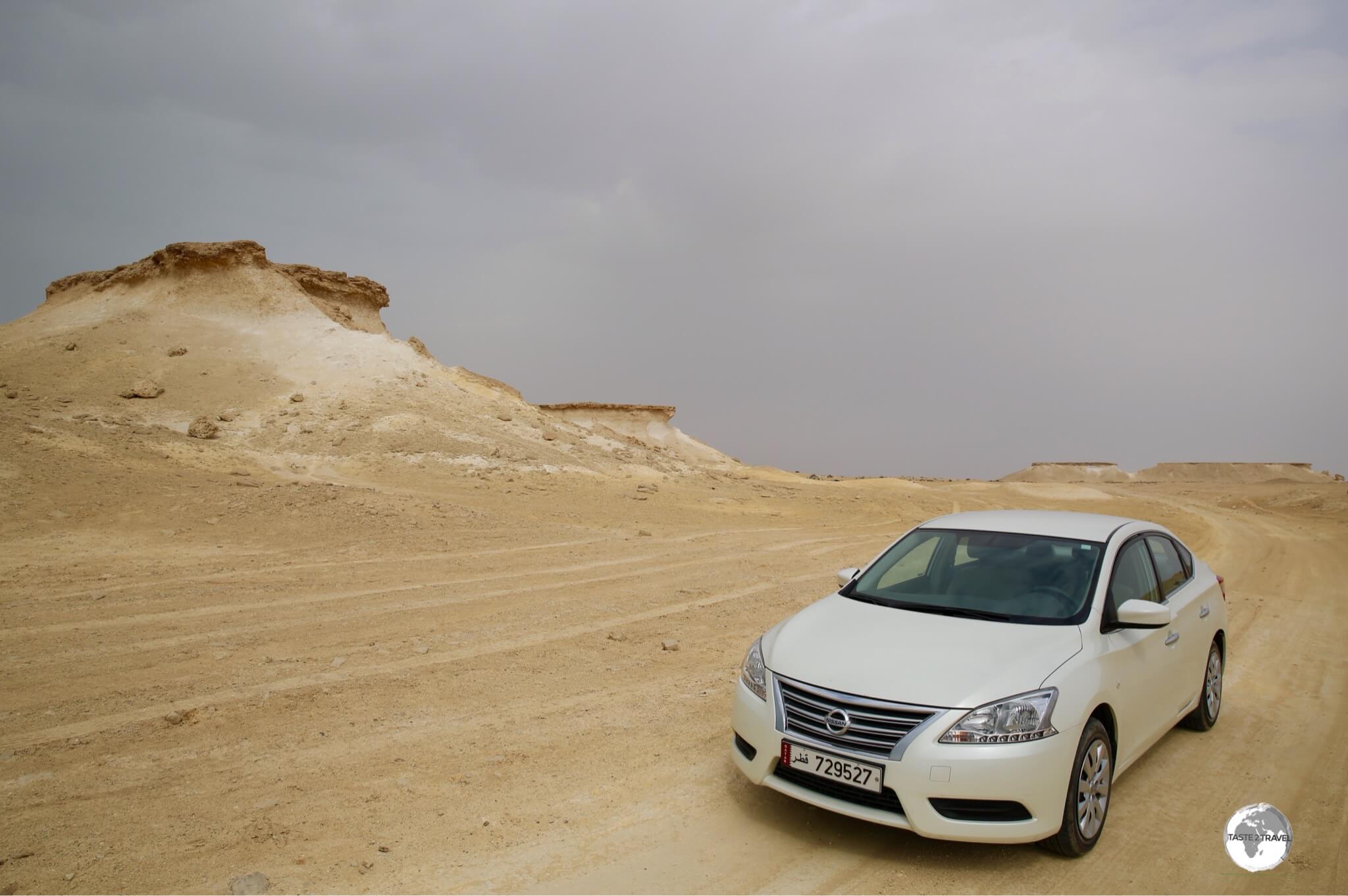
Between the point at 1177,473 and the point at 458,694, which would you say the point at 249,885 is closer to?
the point at 458,694

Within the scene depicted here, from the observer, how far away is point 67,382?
25391 millimetres

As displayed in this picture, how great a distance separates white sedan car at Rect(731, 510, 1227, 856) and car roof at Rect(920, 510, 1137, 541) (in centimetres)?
2

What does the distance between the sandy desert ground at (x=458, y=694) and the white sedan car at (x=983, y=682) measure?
332 millimetres

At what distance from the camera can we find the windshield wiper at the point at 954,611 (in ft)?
14.4

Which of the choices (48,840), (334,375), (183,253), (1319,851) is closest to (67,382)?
(334,375)

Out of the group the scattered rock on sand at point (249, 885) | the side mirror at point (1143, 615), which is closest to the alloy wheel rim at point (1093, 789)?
the side mirror at point (1143, 615)

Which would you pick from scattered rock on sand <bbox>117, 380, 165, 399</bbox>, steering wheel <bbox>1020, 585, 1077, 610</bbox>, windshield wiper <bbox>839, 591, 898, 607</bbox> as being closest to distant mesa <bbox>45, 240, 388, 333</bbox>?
scattered rock on sand <bbox>117, 380, 165, 399</bbox>

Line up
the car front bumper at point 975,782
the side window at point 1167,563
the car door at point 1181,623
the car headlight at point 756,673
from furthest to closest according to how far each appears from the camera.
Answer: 1. the side window at point 1167,563
2. the car door at point 1181,623
3. the car headlight at point 756,673
4. the car front bumper at point 975,782

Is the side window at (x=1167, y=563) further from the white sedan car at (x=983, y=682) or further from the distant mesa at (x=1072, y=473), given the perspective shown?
the distant mesa at (x=1072, y=473)

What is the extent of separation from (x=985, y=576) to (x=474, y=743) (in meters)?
3.35

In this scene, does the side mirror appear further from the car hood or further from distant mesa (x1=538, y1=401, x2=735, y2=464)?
distant mesa (x1=538, y1=401, x2=735, y2=464)

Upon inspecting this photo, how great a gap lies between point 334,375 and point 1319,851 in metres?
28.1

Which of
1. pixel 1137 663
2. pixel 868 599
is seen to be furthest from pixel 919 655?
pixel 1137 663

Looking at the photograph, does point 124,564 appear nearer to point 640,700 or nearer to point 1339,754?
point 640,700
